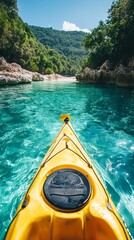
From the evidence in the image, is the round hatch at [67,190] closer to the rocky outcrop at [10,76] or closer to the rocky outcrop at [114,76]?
the rocky outcrop at [114,76]

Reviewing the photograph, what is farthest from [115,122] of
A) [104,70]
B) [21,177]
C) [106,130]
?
[104,70]

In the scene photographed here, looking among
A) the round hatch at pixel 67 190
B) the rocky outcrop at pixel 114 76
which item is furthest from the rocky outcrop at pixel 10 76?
the round hatch at pixel 67 190

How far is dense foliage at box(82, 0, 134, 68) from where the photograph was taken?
22.5 metres

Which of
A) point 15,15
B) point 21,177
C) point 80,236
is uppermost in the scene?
point 15,15

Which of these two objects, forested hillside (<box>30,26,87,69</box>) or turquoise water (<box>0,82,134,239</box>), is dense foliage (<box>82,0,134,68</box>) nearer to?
turquoise water (<box>0,82,134,239</box>)

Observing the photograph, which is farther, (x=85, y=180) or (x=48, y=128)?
(x=48, y=128)

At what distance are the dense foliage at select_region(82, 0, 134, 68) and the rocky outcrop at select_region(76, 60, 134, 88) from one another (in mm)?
2384

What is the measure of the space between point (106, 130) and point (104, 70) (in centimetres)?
2169

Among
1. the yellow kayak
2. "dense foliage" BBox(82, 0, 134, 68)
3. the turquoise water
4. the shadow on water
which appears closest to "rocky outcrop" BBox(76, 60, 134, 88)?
"dense foliage" BBox(82, 0, 134, 68)

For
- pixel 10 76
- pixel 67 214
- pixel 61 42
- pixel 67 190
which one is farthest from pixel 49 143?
pixel 61 42

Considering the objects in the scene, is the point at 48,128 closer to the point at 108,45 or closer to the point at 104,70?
the point at 104,70

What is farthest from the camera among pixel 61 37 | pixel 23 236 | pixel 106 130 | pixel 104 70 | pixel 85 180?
pixel 61 37

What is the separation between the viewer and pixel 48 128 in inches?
272

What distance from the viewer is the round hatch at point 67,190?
1836mm
